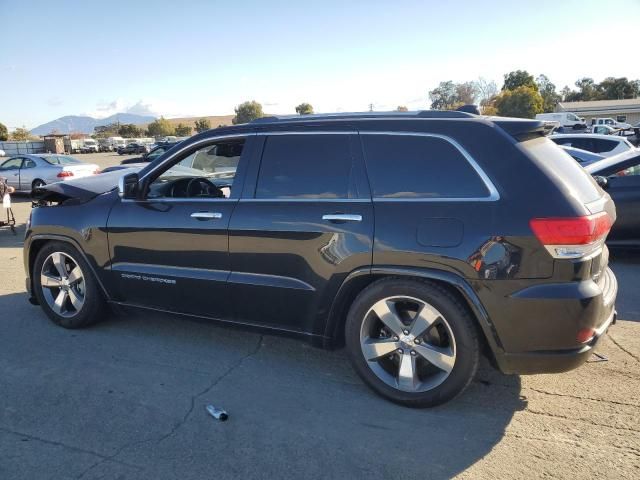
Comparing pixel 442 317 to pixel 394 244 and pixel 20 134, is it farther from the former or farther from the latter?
pixel 20 134

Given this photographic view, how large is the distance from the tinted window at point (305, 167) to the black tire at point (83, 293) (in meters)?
1.95

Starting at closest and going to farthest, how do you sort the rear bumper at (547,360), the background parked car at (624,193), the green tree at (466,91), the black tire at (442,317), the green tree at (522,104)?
1. the rear bumper at (547,360)
2. the black tire at (442,317)
3. the background parked car at (624,193)
4. the green tree at (522,104)
5. the green tree at (466,91)

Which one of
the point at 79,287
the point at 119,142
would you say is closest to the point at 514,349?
the point at 79,287

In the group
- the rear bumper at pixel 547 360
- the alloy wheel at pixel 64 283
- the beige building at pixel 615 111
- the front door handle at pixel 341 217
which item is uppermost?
the beige building at pixel 615 111

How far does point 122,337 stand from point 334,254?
7.69 feet

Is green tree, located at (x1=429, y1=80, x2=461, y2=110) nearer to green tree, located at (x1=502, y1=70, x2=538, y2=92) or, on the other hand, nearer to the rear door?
green tree, located at (x1=502, y1=70, x2=538, y2=92)

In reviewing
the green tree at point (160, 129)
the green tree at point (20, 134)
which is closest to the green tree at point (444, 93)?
the green tree at point (160, 129)

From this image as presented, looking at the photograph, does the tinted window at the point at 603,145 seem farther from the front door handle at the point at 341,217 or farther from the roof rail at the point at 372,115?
the front door handle at the point at 341,217

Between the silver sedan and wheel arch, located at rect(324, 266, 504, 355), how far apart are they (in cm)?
1517

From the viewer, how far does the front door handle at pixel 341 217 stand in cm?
339

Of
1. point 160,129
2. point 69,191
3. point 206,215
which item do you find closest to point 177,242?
point 206,215

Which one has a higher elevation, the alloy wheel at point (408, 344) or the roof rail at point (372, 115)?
the roof rail at point (372, 115)

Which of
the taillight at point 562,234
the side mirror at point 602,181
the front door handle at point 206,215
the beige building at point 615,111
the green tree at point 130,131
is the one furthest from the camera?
the green tree at point 130,131

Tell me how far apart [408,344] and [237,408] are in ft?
3.93
